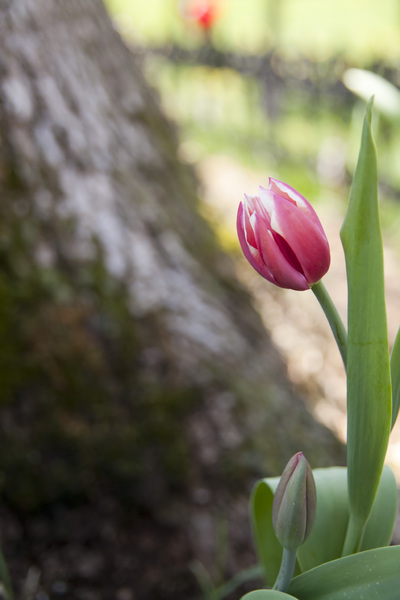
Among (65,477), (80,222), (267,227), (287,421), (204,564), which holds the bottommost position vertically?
(204,564)

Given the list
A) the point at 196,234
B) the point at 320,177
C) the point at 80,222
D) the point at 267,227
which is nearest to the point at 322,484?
the point at 267,227

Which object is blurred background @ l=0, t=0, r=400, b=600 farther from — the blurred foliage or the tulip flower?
the tulip flower

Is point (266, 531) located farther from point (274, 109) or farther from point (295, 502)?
point (274, 109)

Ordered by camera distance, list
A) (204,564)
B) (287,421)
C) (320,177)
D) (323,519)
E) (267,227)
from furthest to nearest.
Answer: (320,177)
(287,421)
(204,564)
(323,519)
(267,227)

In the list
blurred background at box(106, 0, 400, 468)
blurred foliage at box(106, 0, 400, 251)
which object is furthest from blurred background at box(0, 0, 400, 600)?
blurred foliage at box(106, 0, 400, 251)

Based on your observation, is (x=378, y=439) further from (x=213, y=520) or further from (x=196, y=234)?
(x=196, y=234)

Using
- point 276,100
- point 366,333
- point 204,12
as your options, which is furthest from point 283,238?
point 276,100
